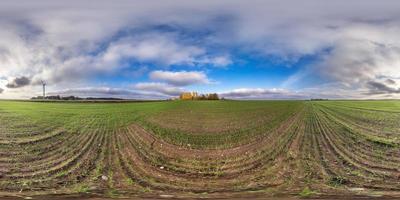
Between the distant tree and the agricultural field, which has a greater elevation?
the distant tree

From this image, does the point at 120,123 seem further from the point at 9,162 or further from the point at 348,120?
the point at 348,120

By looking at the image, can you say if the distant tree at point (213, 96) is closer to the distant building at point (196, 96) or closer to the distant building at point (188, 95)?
the distant building at point (196, 96)

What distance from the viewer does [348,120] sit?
7793mm

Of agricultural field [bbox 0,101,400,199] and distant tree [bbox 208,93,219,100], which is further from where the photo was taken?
distant tree [bbox 208,93,219,100]

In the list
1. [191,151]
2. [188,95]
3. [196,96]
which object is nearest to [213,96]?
[196,96]

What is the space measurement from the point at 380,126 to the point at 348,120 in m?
0.70

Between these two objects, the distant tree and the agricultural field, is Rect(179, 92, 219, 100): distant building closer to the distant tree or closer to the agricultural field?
the distant tree

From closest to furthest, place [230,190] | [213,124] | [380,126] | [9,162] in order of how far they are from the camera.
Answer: [230,190]
[9,162]
[213,124]
[380,126]

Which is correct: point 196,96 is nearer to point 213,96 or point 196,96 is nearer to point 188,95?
point 188,95

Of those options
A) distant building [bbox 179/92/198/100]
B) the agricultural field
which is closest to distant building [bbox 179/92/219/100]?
distant building [bbox 179/92/198/100]

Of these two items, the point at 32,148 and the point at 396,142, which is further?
the point at 396,142

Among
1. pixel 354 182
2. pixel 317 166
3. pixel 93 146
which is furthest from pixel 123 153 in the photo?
pixel 354 182

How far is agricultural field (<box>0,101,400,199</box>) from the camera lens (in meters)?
6.47

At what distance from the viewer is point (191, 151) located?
7031 millimetres
